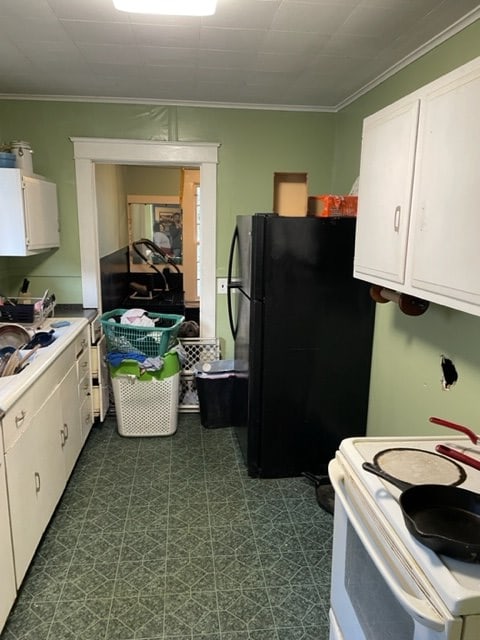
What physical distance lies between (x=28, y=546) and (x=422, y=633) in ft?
5.40

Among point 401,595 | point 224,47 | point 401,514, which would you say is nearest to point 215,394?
point 224,47

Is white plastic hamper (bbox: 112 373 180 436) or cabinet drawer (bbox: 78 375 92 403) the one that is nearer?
cabinet drawer (bbox: 78 375 92 403)

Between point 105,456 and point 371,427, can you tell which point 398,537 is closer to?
point 371,427

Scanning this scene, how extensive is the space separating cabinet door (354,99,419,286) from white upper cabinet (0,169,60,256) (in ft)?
6.25

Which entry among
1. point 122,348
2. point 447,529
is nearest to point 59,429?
point 122,348

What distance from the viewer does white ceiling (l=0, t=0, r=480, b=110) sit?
183cm

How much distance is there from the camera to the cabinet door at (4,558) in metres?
1.65

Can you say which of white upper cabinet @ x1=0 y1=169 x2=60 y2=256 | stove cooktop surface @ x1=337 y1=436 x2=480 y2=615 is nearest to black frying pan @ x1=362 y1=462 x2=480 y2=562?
stove cooktop surface @ x1=337 y1=436 x2=480 y2=615

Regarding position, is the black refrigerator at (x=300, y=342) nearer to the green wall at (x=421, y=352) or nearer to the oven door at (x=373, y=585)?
the green wall at (x=421, y=352)

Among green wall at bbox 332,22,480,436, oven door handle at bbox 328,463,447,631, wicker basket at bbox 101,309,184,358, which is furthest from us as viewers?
wicker basket at bbox 101,309,184,358

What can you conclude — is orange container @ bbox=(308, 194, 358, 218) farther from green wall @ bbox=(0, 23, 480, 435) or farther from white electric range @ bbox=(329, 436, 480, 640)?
white electric range @ bbox=(329, 436, 480, 640)

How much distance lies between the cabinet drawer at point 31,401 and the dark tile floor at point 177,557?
0.68 meters

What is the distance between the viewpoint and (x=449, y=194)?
1365 mm

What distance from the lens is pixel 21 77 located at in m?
2.78
